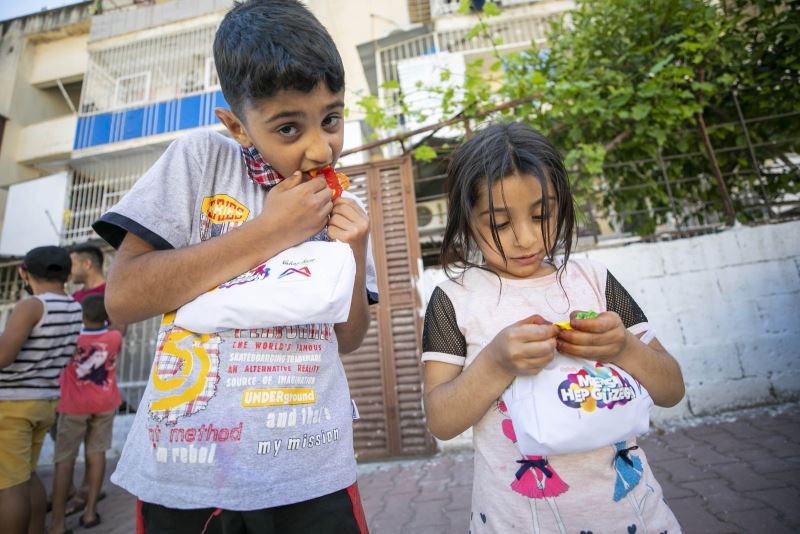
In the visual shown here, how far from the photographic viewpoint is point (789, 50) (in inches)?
143

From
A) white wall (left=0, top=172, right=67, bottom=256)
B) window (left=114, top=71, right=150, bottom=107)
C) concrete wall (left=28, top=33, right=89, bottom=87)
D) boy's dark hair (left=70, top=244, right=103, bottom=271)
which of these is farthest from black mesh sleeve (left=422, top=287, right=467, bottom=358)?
concrete wall (left=28, top=33, right=89, bottom=87)

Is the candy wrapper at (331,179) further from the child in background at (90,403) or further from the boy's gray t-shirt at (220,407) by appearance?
the child in background at (90,403)

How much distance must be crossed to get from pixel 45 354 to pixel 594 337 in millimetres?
3063

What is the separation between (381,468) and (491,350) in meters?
3.16

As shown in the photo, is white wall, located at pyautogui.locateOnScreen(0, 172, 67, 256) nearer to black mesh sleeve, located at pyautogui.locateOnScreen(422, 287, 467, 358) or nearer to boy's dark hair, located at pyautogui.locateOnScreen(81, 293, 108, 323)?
boy's dark hair, located at pyautogui.locateOnScreen(81, 293, 108, 323)

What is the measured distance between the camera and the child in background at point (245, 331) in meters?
0.76

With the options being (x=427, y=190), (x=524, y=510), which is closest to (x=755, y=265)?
(x=427, y=190)

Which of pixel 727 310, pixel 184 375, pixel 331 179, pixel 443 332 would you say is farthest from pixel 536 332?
pixel 727 310

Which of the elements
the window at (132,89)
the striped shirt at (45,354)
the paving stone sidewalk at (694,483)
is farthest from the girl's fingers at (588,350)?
the window at (132,89)

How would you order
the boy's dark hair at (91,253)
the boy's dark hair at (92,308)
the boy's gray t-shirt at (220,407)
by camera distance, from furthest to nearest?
the boy's dark hair at (91,253), the boy's dark hair at (92,308), the boy's gray t-shirt at (220,407)

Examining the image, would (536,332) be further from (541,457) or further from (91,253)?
(91,253)

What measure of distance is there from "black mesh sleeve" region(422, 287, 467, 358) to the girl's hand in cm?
23

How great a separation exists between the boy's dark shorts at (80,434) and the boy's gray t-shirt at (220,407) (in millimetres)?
2973

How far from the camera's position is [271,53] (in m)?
0.85
